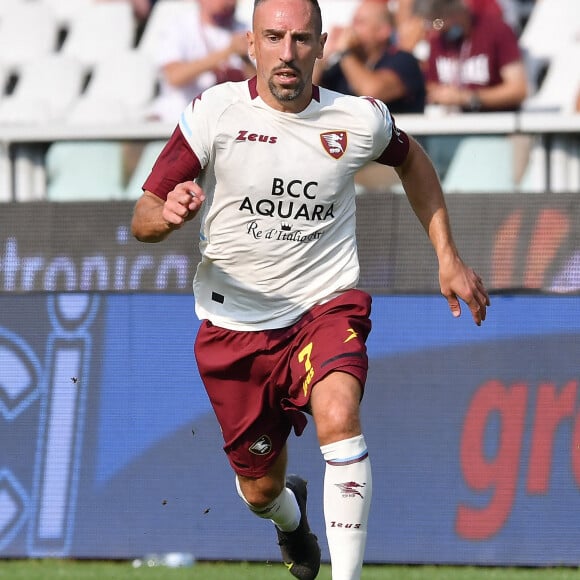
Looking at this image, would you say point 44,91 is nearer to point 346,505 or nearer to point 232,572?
point 232,572

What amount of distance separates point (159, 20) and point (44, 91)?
1.34 metres

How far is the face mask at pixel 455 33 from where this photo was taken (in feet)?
29.7

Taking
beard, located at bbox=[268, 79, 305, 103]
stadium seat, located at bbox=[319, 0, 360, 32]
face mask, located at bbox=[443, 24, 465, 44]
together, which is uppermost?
beard, located at bbox=[268, 79, 305, 103]

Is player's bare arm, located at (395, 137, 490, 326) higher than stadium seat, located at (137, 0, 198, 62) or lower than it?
higher

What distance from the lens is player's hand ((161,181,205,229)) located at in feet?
14.0

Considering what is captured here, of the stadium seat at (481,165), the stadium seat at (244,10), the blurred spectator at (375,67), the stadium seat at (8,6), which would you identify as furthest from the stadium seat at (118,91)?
the stadium seat at (481,165)

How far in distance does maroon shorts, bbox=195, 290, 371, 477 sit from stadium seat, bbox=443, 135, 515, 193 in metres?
3.02

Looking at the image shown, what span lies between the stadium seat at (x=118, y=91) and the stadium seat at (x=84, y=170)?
1551mm

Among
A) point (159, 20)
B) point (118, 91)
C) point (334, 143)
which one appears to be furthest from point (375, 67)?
point (334, 143)

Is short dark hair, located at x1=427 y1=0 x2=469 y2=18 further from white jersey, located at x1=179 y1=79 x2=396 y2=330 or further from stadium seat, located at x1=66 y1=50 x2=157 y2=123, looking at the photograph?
white jersey, located at x1=179 y1=79 x2=396 y2=330

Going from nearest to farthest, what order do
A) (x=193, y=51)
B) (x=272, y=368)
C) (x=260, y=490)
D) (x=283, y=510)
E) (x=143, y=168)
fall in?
(x=272, y=368) → (x=260, y=490) → (x=283, y=510) → (x=143, y=168) → (x=193, y=51)

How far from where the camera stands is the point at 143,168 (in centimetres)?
835

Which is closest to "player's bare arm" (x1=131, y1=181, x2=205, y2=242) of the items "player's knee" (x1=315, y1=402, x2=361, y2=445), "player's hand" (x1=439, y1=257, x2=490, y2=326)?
"player's knee" (x1=315, y1=402, x2=361, y2=445)

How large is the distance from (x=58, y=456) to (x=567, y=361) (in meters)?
2.84
